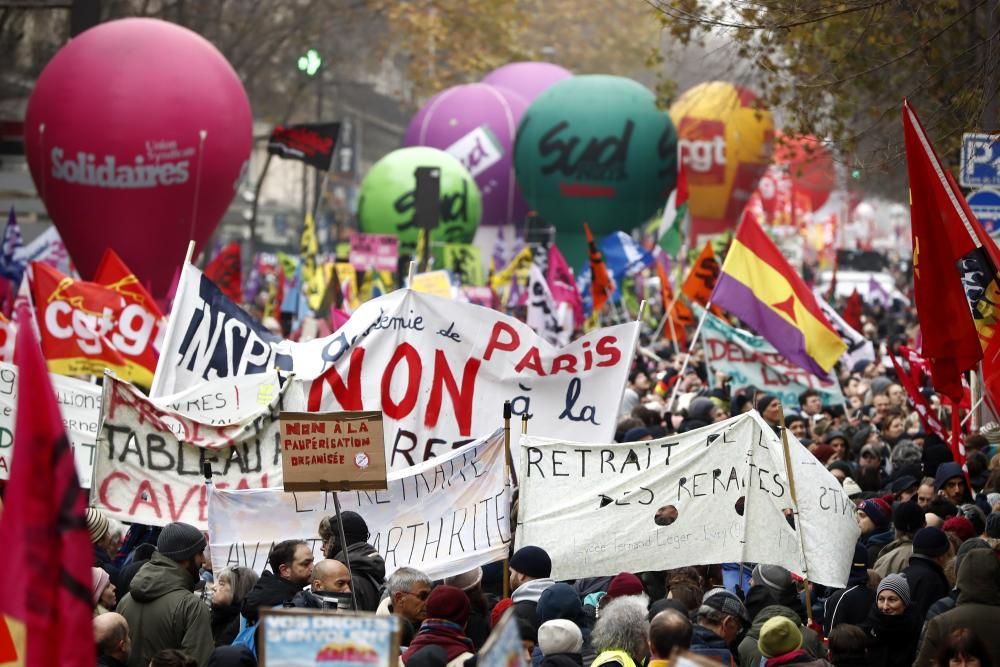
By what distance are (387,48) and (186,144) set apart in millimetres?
27561

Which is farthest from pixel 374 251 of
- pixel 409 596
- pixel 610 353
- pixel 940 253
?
pixel 409 596

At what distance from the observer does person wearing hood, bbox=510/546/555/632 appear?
24.4 feet

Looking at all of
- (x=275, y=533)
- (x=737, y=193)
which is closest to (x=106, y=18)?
(x=737, y=193)

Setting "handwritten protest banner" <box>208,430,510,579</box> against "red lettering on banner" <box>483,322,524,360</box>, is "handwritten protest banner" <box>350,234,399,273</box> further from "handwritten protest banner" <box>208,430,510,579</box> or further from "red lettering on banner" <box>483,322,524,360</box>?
"handwritten protest banner" <box>208,430,510,579</box>

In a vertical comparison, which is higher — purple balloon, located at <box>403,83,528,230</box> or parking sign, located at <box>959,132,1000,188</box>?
parking sign, located at <box>959,132,1000,188</box>

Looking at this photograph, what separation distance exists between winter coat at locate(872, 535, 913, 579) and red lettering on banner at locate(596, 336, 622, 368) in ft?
8.50

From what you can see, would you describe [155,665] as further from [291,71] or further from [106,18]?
[291,71]

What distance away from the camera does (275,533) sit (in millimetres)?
8547

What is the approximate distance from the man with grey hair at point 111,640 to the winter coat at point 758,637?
2452 mm

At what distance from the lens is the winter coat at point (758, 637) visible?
7094 mm

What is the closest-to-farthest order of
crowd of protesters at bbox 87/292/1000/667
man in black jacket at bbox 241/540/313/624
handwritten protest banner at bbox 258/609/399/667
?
handwritten protest banner at bbox 258/609/399/667, crowd of protesters at bbox 87/292/1000/667, man in black jacket at bbox 241/540/313/624

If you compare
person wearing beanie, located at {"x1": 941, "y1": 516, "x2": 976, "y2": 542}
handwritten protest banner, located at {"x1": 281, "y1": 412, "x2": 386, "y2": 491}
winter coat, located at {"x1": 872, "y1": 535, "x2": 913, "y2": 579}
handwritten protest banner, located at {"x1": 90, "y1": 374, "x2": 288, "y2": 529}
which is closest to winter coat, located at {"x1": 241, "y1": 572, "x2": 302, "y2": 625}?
handwritten protest banner, located at {"x1": 281, "y1": 412, "x2": 386, "y2": 491}

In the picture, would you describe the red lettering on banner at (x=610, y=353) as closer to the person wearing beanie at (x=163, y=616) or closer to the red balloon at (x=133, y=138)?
the person wearing beanie at (x=163, y=616)

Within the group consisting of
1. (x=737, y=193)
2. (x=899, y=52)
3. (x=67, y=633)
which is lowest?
(x=737, y=193)
